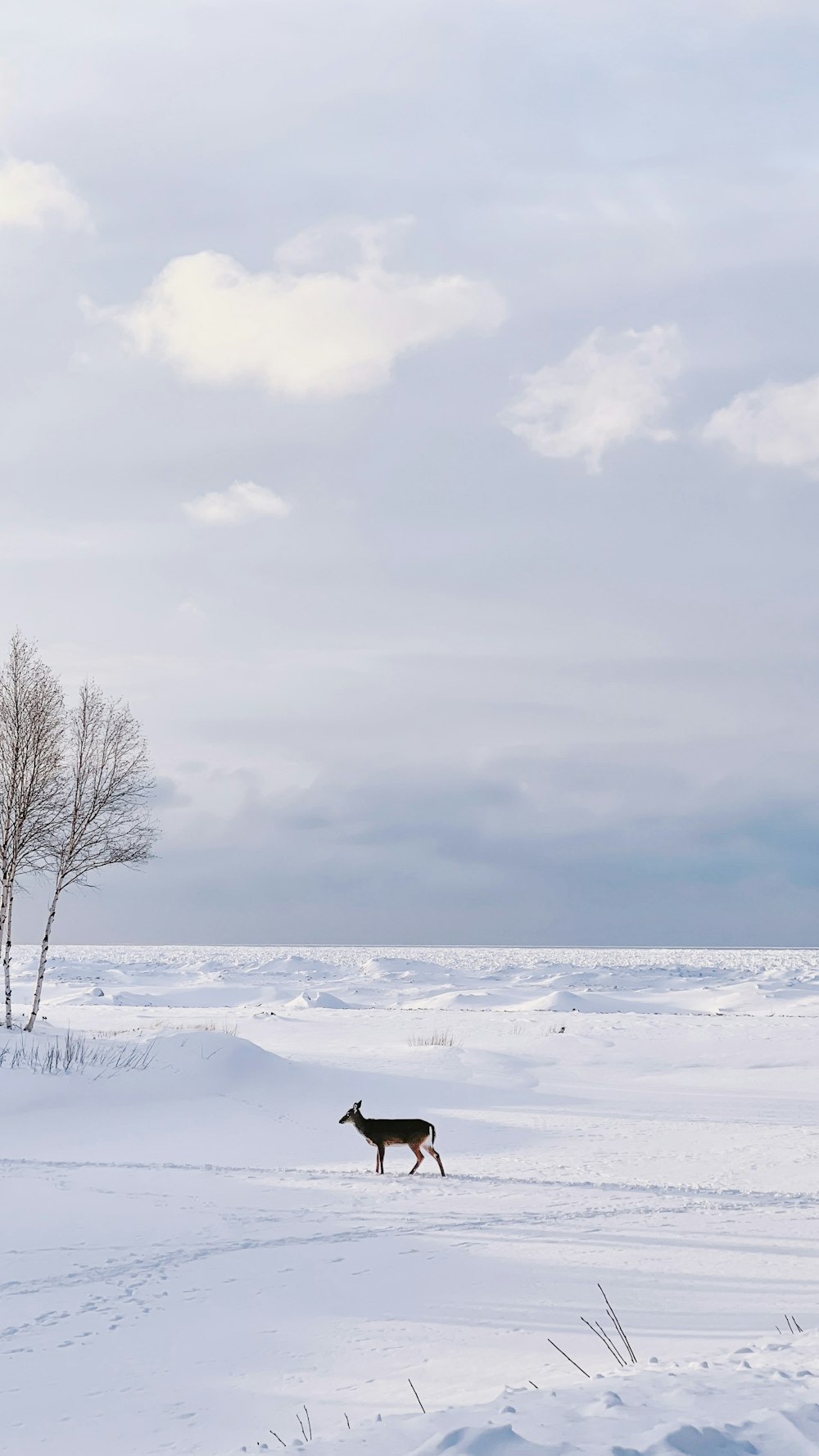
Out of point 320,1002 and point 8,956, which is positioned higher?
point 8,956

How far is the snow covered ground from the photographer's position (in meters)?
5.05

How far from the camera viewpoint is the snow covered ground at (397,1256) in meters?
5.05

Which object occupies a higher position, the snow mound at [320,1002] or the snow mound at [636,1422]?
the snow mound at [636,1422]

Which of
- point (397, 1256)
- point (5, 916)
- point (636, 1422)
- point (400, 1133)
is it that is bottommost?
point (397, 1256)

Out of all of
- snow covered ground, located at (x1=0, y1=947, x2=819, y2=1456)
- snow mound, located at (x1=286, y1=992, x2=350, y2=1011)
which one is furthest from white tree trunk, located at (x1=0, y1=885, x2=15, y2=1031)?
snow mound, located at (x1=286, y1=992, x2=350, y2=1011)

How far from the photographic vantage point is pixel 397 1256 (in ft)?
30.1

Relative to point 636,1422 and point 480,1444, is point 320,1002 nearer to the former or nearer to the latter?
point 636,1422

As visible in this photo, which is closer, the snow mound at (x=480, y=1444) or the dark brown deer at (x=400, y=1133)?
the snow mound at (x=480, y=1444)

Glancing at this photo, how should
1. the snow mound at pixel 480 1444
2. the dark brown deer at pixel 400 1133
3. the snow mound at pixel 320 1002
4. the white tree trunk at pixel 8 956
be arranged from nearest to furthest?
the snow mound at pixel 480 1444, the dark brown deer at pixel 400 1133, the white tree trunk at pixel 8 956, the snow mound at pixel 320 1002

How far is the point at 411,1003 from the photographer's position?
5009 centimetres

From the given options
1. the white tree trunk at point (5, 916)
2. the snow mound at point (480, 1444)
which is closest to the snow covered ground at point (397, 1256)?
the snow mound at point (480, 1444)

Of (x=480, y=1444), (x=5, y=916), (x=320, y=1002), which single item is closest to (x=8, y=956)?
(x=5, y=916)

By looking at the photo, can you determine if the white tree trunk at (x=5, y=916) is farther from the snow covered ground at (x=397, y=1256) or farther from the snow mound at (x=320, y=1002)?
the snow mound at (x=320, y=1002)

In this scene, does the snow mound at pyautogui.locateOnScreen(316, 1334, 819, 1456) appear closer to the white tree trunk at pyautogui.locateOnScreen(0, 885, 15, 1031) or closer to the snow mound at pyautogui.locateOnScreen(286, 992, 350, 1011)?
the white tree trunk at pyautogui.locateOnScreen(0, 885, 15, 1031)
